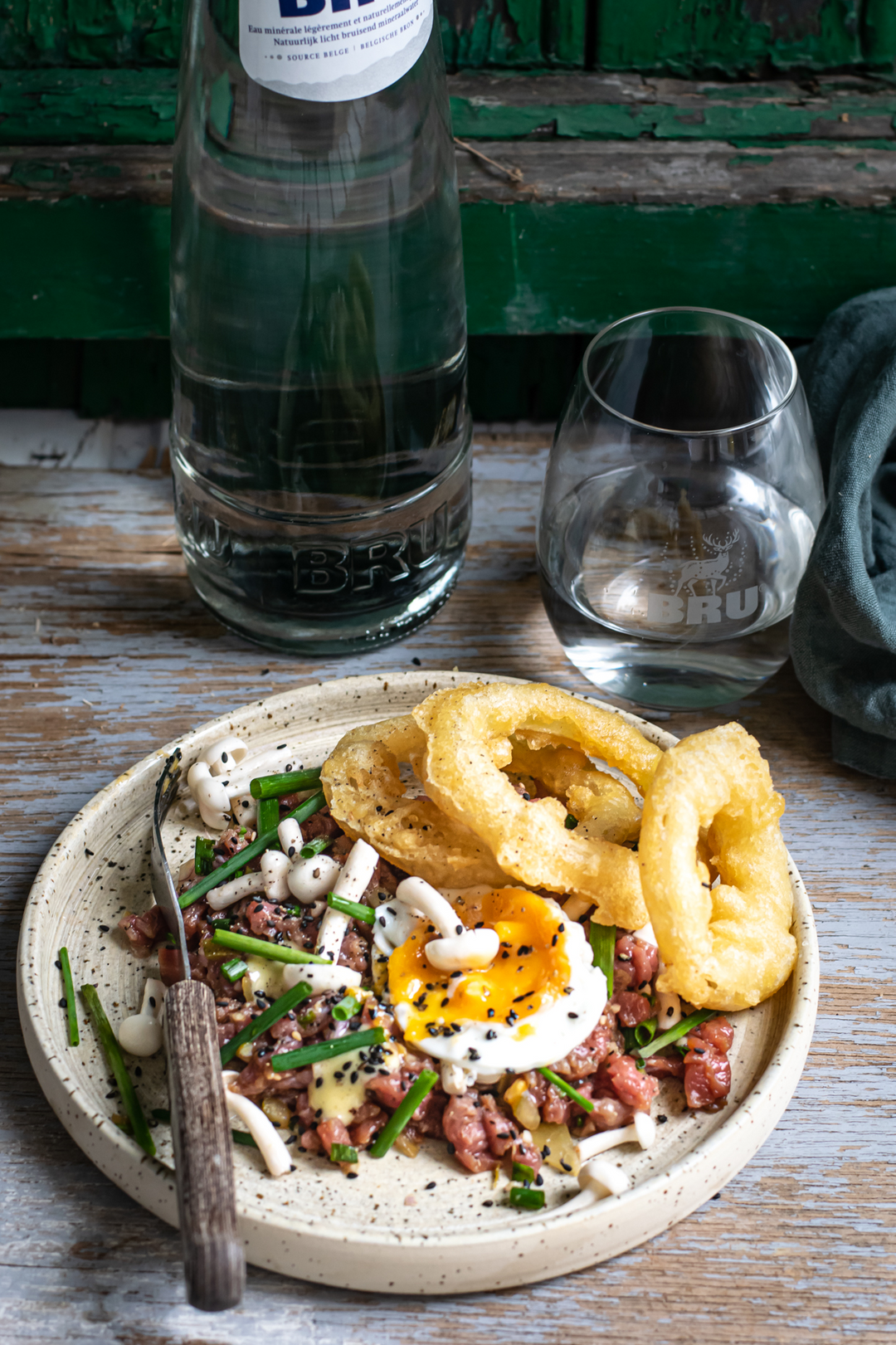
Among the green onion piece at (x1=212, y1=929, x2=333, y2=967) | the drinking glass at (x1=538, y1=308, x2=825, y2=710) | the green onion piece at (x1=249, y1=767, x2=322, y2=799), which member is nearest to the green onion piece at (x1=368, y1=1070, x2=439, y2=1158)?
the green onion piece at (x1=212, y1=929, x2=333, y2=967)

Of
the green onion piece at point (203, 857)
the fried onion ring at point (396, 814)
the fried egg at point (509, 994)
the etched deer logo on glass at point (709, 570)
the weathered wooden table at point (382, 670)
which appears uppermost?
the etched deer logo on glass at point (709, 570)

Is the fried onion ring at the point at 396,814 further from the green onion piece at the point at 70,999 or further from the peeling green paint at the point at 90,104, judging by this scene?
the peeling green paint at the point at 90,104

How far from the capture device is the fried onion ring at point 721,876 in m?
1.00

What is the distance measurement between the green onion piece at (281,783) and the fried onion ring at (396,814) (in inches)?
1.5

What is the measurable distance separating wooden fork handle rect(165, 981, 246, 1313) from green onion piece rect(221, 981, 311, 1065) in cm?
4

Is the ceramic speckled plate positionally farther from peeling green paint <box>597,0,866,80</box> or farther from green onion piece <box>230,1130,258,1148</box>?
peeling green paint <box>597,0,866,80</box>

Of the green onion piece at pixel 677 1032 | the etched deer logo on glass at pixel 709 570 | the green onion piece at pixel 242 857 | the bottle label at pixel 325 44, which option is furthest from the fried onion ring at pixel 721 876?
the bottle label at pixel 325 44

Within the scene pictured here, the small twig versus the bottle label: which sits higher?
the bottle label

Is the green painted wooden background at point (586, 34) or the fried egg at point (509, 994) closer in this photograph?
the fried egg at point (509, 994)

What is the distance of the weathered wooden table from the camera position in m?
0.94

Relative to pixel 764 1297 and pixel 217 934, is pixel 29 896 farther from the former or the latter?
pixel 764 1297

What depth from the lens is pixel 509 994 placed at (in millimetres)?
1026

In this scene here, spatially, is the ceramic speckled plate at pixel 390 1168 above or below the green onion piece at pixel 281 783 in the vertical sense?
below

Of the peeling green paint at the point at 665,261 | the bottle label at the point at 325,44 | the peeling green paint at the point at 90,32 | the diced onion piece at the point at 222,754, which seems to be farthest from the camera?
the peeling green paint at the point at 665,261
